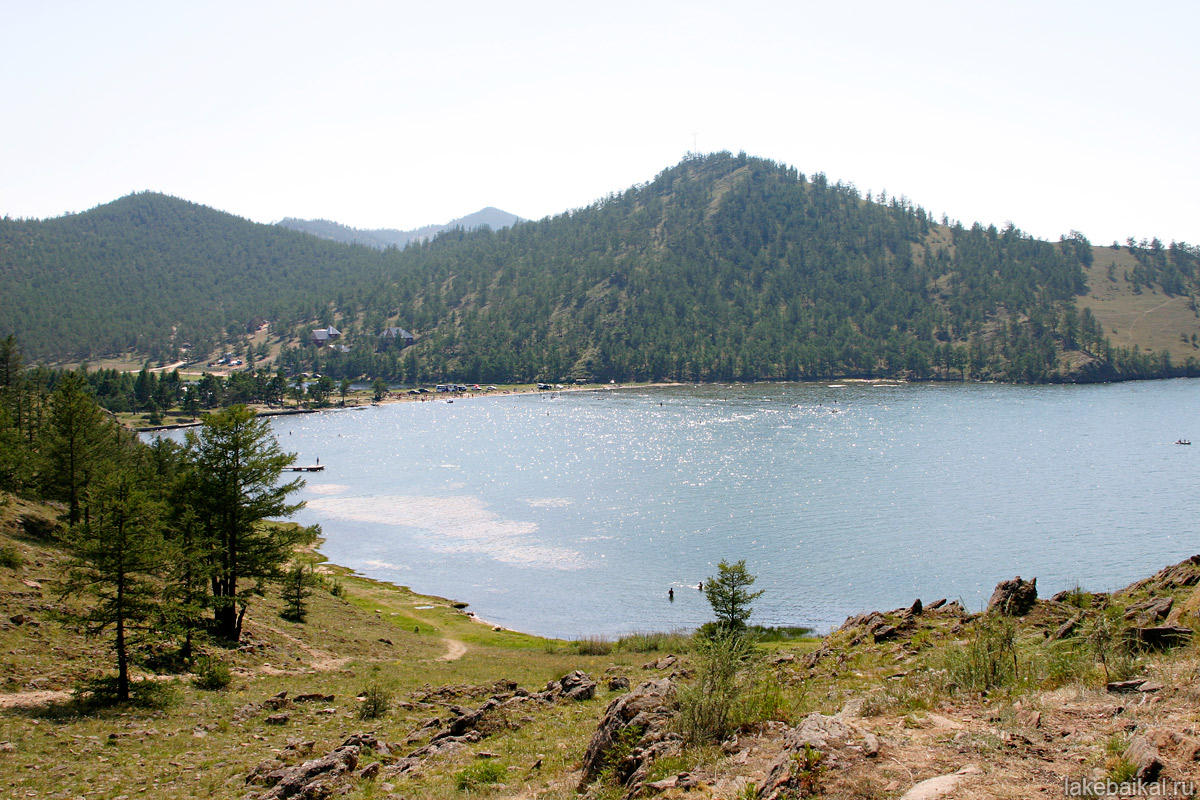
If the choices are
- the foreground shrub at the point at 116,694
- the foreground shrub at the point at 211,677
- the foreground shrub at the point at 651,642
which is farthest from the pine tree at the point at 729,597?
the foreground shrub at the point at 116,694

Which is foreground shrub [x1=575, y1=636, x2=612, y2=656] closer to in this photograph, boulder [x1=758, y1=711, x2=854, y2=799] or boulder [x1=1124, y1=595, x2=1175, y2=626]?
boulder [x1=1124, y1=595, x2=1175, y2=626]

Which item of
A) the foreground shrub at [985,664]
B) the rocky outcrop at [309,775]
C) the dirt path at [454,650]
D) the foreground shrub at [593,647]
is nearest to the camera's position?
the foreground shrub at [985,664]

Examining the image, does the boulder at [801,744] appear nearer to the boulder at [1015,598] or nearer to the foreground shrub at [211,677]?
the boulder at [1015,598]

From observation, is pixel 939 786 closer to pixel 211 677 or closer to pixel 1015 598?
pixel 1015 598

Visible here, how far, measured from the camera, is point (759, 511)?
Result: 84750mm

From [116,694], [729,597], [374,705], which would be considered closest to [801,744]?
[374,705]

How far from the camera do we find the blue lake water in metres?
59.9

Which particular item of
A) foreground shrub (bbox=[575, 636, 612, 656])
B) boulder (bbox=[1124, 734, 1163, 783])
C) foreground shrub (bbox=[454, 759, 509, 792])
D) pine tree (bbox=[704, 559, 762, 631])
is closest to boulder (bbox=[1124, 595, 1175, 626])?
boulder (bbox=[1124, 734, 1163, 783])

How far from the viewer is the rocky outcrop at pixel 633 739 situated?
13962mm

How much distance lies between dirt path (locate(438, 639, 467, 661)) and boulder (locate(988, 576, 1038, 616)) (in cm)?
2850

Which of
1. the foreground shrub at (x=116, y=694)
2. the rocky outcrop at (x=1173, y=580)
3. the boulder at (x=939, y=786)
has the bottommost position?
the foreground shrub at (x=116, y=694)

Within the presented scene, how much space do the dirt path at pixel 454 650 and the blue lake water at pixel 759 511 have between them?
878 cm

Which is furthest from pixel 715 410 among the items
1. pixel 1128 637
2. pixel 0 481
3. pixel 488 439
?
pixel 1128 637

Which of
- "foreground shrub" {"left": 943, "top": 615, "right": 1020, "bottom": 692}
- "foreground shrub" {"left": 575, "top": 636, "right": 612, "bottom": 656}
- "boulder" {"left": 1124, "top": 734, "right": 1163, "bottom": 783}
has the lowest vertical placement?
"foreground shrub" {"left": 575, "top": 636, "right": 612, "bottom": 656}
